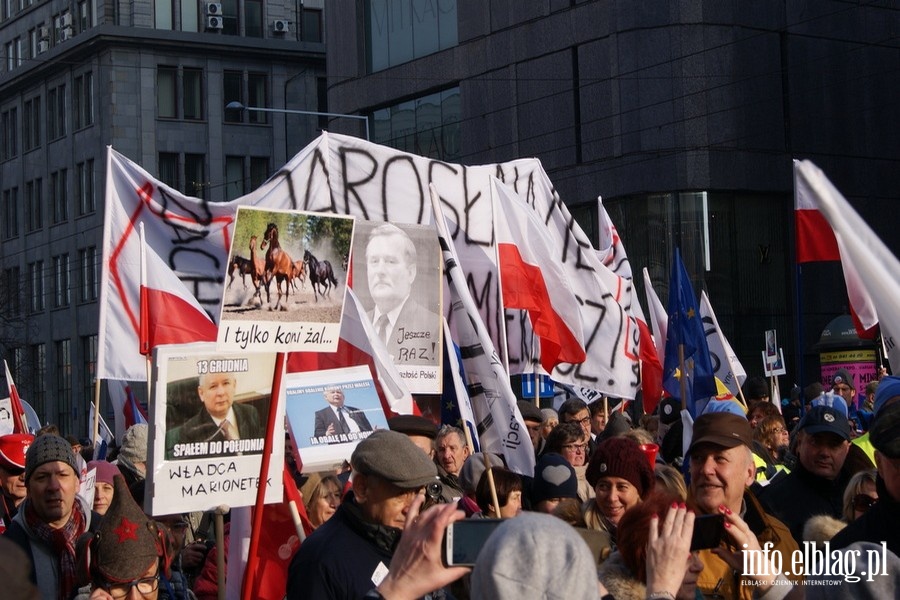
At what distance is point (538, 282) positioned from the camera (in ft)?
42.1

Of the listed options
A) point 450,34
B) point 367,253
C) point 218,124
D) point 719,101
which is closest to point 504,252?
point 367,253

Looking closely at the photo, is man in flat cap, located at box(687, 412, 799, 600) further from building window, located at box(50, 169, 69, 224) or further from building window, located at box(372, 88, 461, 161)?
building window, located at box(50, 169, 69, 224)

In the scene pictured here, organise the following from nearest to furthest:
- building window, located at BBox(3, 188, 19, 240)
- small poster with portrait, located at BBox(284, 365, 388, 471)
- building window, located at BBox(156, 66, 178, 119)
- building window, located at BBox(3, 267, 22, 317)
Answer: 1. small poster with portrait, located at BBox(284, 365, 388, 471)
2. building window, located at BBox(3, 267, 22, 317)
3. building window, located at BBox(156, 66, 178, 119)
4. building window, located at BBox(3, 188, 19, 240)

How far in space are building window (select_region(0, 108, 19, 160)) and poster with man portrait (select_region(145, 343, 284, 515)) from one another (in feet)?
220

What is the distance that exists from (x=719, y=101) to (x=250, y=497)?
30840 mm

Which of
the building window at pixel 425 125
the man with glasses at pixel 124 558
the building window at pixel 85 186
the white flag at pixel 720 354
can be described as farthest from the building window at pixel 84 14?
the man with glasses at pixel 124 558

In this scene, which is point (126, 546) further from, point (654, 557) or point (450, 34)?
point (450, 34)

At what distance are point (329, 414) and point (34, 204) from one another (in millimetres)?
64353

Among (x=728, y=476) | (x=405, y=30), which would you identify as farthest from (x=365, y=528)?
(x=405, y=30)

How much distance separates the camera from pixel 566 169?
3734 centimetres

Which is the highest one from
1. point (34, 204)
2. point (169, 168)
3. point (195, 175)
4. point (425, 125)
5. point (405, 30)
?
point (405, 30)

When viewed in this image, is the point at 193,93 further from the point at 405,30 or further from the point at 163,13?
the point at 405,30

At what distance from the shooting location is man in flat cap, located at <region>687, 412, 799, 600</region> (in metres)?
5.52

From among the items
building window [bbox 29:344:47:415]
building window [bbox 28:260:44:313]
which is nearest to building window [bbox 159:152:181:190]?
building window [bbox 28:260:44:313]
